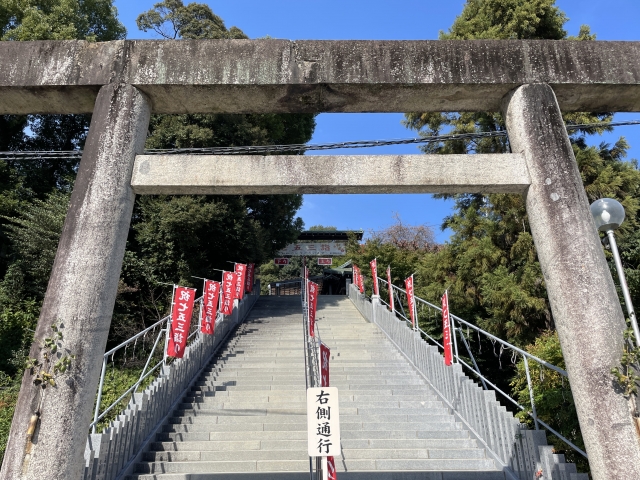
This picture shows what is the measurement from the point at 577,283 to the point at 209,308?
759 cm

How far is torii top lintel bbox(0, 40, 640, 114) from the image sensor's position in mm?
3594

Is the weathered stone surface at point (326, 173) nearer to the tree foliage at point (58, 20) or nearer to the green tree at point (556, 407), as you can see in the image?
the green tree at point (556, 407)

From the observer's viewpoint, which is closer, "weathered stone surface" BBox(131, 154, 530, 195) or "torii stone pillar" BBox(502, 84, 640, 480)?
"torii stone pillar" BBox(502, 84, 640, 480)

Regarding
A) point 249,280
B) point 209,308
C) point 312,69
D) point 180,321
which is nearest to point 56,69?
point 312,69

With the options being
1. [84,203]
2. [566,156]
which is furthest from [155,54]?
[566,156]

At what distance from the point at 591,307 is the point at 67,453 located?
3.68 metres

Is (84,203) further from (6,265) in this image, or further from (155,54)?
(6,265)

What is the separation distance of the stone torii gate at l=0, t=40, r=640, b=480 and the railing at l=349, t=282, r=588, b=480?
1304 mm

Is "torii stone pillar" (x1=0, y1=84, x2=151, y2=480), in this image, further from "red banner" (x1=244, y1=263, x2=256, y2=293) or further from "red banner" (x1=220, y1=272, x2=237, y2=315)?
"red banner" (x1=244, y1=263, x2=256, y2=293)

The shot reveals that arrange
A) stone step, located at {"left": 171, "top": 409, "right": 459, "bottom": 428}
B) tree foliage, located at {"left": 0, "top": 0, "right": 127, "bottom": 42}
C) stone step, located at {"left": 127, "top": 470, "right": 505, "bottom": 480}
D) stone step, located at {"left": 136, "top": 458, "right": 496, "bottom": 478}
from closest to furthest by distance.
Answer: stone step, located at {"left": 127, "top": 470, "right": 505, "bottom": 480}
stone step, located at {"left": 136, "top": 458, "right": 496, "bottom": 478}
stone step, located at {"left": 171, "top": 409, "right": 459, "bottom": 428}
tree foliage, located at {"left": 0, "top": 0, "right": 127, "bottom": 42}

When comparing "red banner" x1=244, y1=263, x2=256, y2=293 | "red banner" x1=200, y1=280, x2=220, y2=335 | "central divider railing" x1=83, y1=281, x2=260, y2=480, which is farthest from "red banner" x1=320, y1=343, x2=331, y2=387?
"red banner" x1=244, y1=263, x2=256, y2=293

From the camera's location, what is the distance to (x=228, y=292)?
11.3 meters

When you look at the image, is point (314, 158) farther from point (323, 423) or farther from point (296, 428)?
point (296, 428)

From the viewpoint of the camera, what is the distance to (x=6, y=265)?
1346 cm
